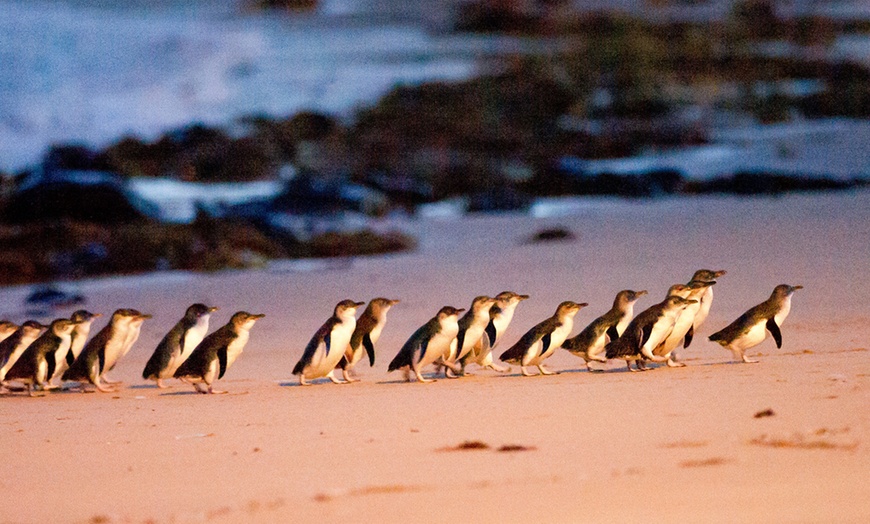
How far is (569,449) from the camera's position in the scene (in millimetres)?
4727

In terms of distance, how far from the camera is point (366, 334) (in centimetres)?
739

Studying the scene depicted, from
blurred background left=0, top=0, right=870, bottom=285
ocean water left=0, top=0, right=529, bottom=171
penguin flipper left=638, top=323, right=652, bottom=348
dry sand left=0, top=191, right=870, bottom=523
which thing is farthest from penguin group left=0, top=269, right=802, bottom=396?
ocean water left=0, top=0, right=529, bottom=171

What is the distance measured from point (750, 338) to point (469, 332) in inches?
55.9

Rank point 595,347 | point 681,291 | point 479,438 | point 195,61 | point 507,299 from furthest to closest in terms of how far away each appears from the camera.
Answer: point 195,61
point 507,299
point 681,291
point 595,347
point 479,438

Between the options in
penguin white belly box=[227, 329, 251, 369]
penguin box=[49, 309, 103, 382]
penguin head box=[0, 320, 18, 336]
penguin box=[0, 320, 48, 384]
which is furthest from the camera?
penguin head box=[0, 320, 18, 336]

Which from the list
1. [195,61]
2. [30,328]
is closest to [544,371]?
[30,328]

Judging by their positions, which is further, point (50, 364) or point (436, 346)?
point (50, 364)

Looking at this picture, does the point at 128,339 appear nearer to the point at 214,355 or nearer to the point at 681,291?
the point at 214,355

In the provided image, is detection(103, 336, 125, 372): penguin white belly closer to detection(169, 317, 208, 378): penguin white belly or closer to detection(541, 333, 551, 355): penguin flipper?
detection(169, 317, 208, 378): penguin white belly

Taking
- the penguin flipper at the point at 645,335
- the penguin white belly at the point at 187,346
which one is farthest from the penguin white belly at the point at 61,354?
the penguin flipper at the point at 645,335

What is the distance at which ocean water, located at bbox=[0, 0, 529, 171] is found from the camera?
22953 millimetres

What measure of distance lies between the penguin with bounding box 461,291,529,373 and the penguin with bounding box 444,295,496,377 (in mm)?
38

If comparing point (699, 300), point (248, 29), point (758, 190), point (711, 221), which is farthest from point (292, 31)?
point (699, 300)

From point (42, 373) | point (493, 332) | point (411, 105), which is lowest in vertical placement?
point (42, 373)
